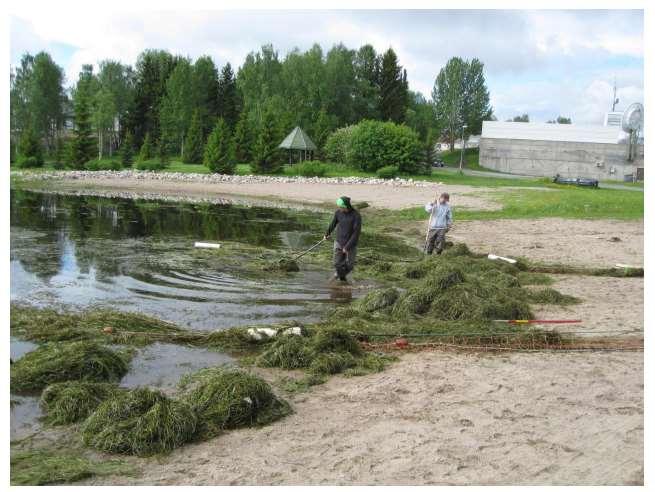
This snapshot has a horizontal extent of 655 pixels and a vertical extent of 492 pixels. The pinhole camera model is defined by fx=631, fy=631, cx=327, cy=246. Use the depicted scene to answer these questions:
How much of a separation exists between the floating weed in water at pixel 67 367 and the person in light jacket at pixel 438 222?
1038 cm

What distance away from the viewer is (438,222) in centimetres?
1745

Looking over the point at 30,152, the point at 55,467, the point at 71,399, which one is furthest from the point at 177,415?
the point at 30,152

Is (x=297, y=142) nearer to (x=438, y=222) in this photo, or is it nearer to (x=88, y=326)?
(x=438, y=222)

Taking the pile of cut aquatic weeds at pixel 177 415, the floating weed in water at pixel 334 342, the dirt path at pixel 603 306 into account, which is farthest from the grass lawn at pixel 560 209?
the pile of cut aquatic weeds at pixel 177 415

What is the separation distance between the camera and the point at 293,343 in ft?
28.9

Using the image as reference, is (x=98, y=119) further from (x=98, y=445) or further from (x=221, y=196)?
(x=98, y=445)

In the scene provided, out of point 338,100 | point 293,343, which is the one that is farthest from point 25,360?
point 338,100

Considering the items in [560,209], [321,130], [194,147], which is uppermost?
[321,130]

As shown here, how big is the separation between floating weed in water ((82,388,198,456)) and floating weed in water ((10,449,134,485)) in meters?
0.25

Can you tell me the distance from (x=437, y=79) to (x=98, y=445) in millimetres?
85316

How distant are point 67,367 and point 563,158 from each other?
206ft

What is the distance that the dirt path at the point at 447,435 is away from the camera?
5367mm

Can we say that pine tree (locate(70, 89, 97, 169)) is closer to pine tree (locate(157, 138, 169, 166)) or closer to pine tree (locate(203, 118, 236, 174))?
pine tree (locate(157, 138, 169, 166))

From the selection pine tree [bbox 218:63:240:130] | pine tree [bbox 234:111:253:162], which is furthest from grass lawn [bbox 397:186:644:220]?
pine tree [bbox 218:63:240:130]
